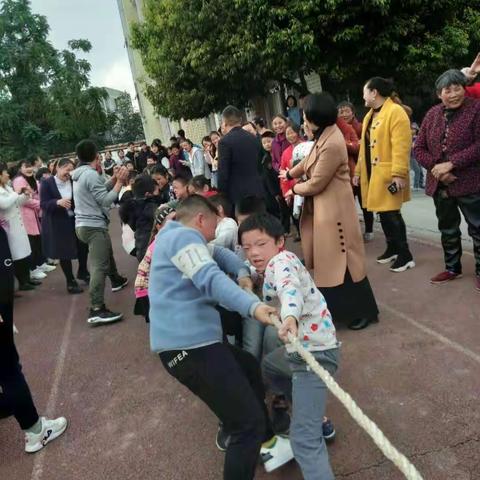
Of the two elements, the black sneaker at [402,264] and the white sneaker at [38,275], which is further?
the white sneaker at [38,275]

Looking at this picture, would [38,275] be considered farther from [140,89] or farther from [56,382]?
[140,89]

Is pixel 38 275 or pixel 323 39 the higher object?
pixel 323 39

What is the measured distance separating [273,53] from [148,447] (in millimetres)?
9880

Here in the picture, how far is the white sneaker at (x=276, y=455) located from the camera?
2.57m

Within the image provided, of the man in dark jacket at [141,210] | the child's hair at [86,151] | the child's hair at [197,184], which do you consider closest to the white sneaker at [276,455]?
the man in dark jacket at [141,210]

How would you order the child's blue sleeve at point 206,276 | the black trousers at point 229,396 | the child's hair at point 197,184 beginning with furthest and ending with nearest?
the child's hair at point 197,184 < the black trousers at point 229,396 < the child's blue sleeve at point 206,276

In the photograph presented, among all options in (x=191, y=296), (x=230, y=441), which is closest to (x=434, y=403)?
(x=230, y=441)

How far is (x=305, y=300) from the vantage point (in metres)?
2.34

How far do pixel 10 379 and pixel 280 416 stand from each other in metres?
1.65

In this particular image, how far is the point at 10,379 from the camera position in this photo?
9.73 feet

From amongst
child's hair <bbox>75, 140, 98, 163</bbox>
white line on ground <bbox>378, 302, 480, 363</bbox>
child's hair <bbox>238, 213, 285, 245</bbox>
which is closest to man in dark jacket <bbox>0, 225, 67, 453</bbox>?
child's hair <bbox>238, 213, 285, 245</bbox>

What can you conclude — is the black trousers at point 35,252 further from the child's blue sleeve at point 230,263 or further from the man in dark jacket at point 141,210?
the child's blue sleeve at point 230,263

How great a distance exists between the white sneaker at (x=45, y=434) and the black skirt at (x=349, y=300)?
6.92ft

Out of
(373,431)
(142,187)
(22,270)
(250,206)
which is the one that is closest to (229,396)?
(373,431)
